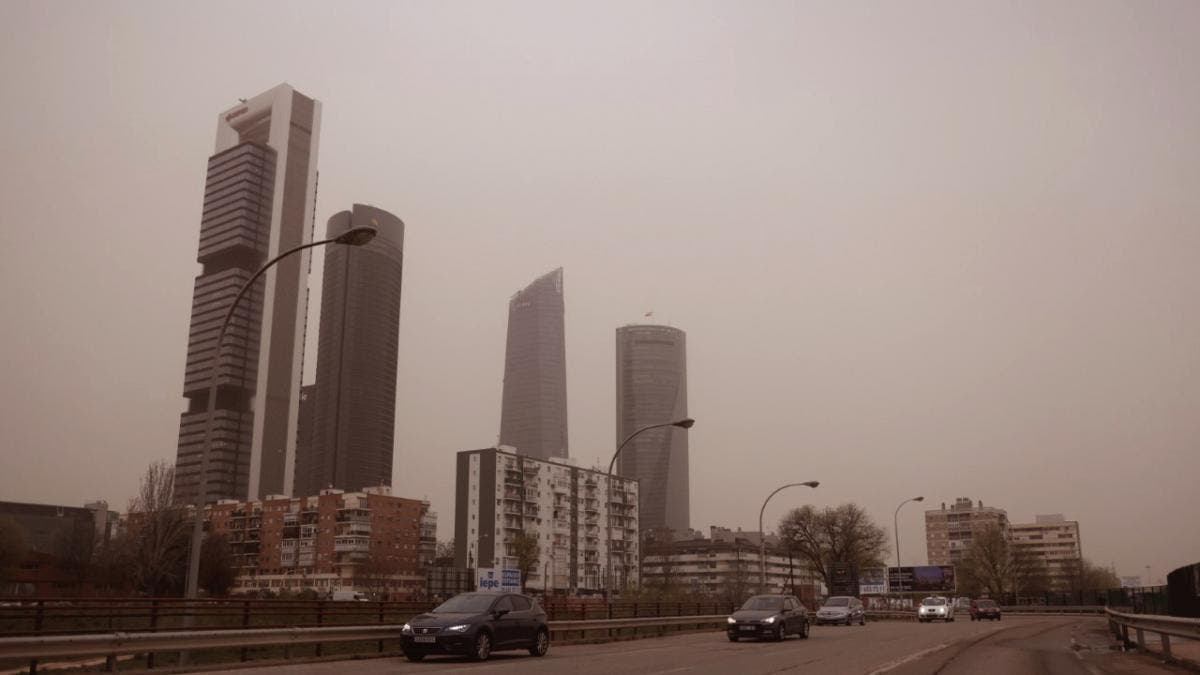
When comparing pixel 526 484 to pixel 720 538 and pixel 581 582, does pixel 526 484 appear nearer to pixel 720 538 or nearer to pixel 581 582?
pixel 581 582

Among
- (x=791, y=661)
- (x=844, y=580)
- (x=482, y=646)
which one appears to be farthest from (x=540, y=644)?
(x=844, y=580)

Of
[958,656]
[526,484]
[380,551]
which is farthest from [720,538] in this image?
[958,656]

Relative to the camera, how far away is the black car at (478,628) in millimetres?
18703

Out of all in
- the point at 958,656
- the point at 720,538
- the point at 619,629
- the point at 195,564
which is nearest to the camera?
the point at 195,564

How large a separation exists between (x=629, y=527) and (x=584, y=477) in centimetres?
1260

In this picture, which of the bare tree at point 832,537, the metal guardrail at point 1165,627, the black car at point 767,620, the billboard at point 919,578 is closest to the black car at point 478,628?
the black car at point 767,620

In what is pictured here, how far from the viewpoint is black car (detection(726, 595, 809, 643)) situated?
26.2 m

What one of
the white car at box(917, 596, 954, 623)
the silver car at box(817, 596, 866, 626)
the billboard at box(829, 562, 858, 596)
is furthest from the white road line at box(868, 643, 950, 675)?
the billboard at box(829, 562, 858, 596)

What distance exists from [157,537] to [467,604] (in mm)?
63675

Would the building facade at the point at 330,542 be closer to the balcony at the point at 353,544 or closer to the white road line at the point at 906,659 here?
the balcony at the point at 353,544

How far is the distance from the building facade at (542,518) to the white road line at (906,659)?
4403 inches

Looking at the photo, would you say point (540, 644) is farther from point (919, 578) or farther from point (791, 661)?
point (919, 578)

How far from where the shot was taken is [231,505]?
152 meters

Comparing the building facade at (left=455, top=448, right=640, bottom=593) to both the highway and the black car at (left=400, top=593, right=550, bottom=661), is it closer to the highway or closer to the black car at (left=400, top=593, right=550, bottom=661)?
the highway
